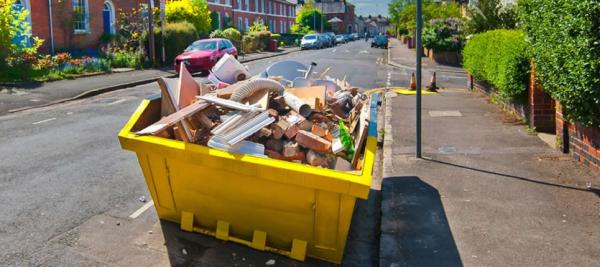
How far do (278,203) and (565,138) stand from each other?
16.8 ft

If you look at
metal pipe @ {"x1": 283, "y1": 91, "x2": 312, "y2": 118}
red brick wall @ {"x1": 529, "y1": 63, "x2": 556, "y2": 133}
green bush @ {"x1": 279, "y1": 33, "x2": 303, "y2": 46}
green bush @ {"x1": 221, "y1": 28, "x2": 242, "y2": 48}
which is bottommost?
red brick wall @ {"x1": 529, "y1": 63, "x2": 556, "y2": 133}

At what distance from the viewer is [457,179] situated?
6637mm

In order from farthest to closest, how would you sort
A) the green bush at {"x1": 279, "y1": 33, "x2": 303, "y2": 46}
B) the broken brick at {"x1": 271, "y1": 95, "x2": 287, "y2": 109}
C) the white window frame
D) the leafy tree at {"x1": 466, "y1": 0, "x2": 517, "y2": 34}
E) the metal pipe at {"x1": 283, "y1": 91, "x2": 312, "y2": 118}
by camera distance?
the green bush at {"x1": 279, "y1": 33, "x2": 303, "y2": 46}, the white window frame, the leafy tree at {"x1": 466, "y1": 0, "x2": 517, "y2": 34}, the broken brick at {"x1": 271, "y1": 95, "x2": 287, "y2": 109}, the metal pipe at {"x1": 283, "y1": 91, "x2": 312, "y2": 118}

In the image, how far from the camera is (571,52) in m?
6.30

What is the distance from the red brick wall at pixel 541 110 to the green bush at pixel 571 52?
118 cm

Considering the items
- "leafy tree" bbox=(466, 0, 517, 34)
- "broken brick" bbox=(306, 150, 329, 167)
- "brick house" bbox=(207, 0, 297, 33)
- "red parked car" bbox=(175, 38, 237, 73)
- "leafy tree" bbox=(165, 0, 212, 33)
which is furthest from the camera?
"brick house" bbox=(207, 0, 297, 33)

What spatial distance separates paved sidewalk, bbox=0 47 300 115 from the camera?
14.6 meters

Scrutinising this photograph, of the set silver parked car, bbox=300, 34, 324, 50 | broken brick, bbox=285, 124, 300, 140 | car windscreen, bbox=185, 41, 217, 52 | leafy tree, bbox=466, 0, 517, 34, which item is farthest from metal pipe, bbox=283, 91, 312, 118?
silver parked car, bbox=300, 34, 324, 50

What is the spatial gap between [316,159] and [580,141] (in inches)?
174

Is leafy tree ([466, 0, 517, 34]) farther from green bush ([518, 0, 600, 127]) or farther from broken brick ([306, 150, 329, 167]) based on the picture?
broken brick ([306, 150, 329, 167])

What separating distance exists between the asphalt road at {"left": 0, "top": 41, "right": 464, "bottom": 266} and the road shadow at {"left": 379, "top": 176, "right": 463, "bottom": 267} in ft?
0.82

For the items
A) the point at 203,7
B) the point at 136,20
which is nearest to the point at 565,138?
the point at 136,20

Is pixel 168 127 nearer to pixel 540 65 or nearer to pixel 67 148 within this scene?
pixel 67 148

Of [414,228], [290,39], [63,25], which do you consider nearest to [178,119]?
[414,228]
